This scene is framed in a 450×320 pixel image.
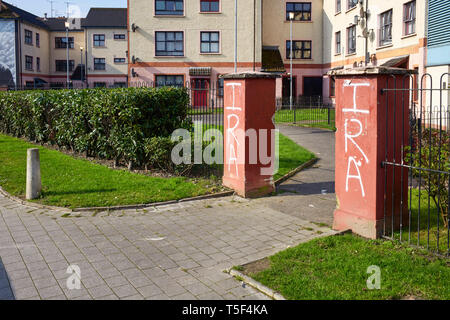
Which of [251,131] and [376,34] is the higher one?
[376,34]

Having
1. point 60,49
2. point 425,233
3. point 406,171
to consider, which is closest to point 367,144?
point 406,171

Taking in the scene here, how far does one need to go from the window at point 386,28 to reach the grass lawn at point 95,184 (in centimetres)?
1996

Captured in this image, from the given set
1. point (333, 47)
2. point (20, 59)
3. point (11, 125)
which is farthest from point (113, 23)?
point (11, 125)

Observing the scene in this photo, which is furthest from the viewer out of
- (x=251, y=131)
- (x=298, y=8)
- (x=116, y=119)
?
(x=298, y=8)

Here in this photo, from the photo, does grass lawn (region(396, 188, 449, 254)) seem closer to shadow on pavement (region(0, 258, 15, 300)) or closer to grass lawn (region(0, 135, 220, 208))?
grass lawn (region(0, 135, 220, 208))

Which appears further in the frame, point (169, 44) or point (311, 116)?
point (169, 44)

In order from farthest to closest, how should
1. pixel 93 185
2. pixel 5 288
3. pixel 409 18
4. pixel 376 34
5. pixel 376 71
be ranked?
pixel 376 34
pixel 409 18
pixel 93 185
pixel 376 71
pixel 5 288

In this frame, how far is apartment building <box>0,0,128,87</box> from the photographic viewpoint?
50.6 metres

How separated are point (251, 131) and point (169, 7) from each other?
106 ft

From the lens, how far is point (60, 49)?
62.1 m

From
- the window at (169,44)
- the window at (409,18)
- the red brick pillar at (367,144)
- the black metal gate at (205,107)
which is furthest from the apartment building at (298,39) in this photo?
the red brick pillar at (367,144)

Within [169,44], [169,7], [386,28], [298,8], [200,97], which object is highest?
[298,8]

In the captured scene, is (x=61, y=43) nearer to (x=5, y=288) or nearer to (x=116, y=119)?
(x=116, y=119)
